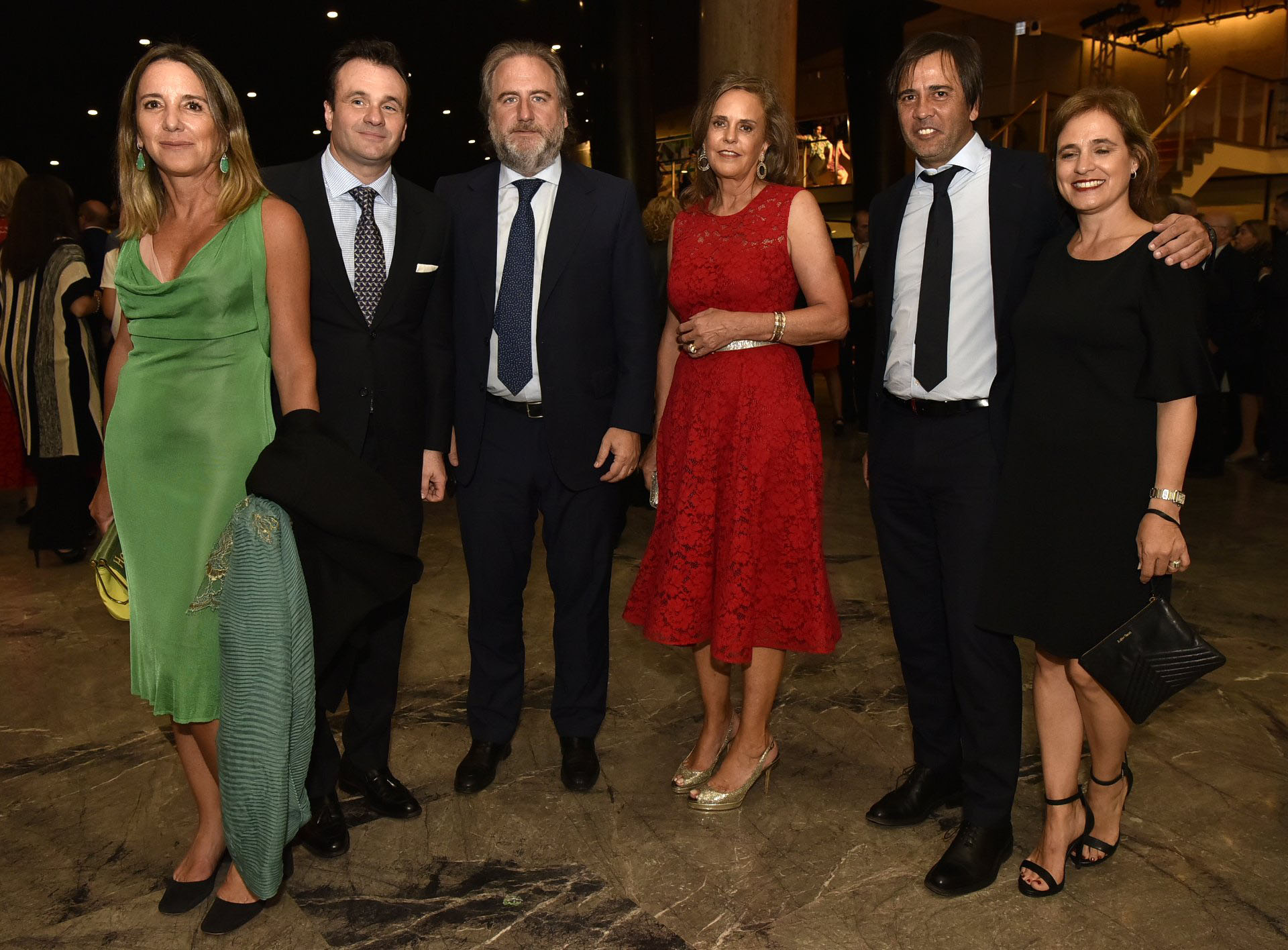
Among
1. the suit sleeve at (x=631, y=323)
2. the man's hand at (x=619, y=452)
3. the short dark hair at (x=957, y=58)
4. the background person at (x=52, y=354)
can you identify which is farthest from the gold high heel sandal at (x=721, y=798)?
the background person at (x=52, y=354)

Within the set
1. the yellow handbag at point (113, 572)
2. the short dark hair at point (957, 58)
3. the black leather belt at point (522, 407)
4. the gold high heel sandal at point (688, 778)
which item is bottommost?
the gold high heel sandal at point (688, 778)

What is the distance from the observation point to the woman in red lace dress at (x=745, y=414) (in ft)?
8.14

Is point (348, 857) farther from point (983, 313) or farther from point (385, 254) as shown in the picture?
point (983, 313)

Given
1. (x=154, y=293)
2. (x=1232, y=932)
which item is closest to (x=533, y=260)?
(x=154, y=293)

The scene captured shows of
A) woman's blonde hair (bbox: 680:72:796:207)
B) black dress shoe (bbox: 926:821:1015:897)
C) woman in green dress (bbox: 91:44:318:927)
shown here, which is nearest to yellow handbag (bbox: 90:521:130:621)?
woman in green dress (bbox: 91:44:318:927)

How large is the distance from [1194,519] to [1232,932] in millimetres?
4096

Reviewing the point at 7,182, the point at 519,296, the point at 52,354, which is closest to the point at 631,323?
the point at 519,296

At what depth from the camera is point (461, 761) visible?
113 inches

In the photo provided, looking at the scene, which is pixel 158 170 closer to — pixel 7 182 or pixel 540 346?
pixel 540 346

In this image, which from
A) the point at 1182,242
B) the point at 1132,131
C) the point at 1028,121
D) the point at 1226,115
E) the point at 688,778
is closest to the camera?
the point at 1182,242

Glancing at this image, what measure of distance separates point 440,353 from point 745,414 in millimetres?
768

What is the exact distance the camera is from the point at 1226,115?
12.7 m

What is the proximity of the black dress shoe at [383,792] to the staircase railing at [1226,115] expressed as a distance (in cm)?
1219

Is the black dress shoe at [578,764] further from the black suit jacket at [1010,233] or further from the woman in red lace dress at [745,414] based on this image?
the black suit jacket at [1010,233]
